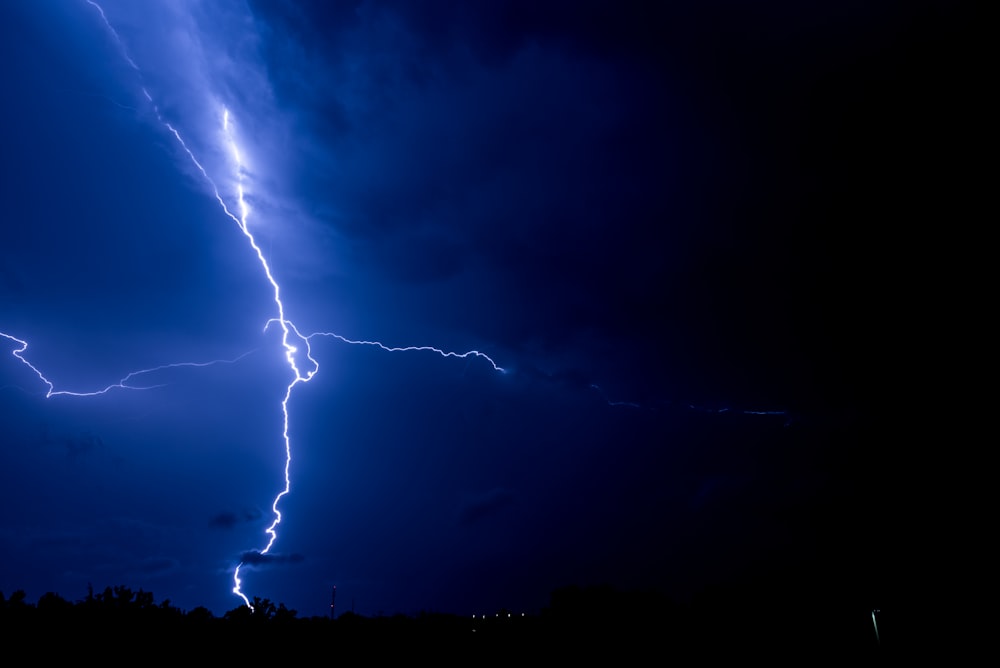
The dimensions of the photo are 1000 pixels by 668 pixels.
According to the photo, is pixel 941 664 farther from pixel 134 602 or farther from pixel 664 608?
pixel 134 602

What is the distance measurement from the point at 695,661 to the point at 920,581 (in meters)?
9.04

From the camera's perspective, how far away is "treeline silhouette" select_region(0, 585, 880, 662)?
9.41 m

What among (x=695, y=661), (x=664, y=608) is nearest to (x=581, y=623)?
(x=695, y=661)

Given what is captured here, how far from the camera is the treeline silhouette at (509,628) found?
941 cm

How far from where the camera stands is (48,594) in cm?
970

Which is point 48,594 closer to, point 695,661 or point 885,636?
point 695,661

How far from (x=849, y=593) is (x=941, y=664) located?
24.7 feet

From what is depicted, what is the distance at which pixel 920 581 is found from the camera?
17031mm

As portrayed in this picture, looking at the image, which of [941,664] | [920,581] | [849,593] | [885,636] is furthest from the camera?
[849,593]

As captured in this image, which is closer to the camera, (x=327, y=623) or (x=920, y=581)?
(x=327, y=623)

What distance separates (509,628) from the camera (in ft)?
51.6

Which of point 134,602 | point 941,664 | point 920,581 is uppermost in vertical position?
point 134,602

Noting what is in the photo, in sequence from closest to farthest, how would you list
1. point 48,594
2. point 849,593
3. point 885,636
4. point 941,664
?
1. point 48,594
2. point 941,664
3. point 885,636
4. point 849,593

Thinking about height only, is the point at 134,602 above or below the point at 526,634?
above
